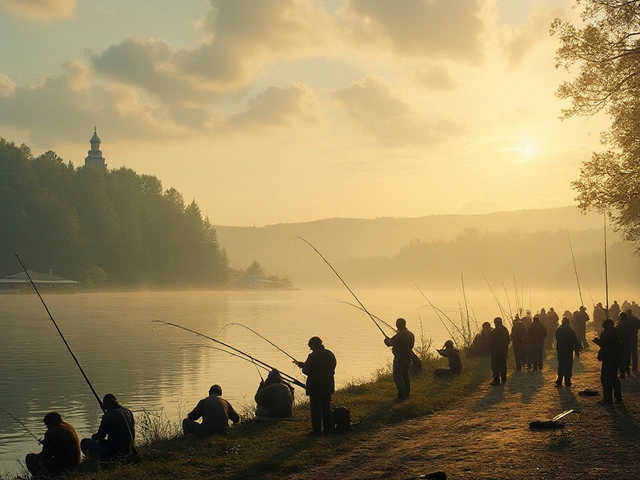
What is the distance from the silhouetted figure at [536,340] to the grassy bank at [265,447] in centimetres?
480

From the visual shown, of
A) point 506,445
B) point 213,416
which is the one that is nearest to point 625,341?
point 506,445

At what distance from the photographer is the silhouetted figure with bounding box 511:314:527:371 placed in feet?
70.4

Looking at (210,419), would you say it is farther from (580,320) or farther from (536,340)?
(580,320)

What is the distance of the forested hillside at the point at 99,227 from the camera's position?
370ft

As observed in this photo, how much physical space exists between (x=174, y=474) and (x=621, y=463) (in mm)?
6452

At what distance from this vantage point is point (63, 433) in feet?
36.0

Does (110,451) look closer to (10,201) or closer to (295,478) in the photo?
(295,478)

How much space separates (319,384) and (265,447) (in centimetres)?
148

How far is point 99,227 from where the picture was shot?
128 meters

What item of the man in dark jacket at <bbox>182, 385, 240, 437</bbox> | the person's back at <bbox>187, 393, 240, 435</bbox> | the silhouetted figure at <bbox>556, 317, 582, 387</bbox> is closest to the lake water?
the man in dark jacket at <bbox>182, 385, 240, 437</bbox>

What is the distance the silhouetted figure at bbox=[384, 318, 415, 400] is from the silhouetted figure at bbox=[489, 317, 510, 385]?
3326 mm

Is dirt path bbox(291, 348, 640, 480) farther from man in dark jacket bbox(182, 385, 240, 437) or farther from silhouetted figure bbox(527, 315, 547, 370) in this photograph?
silhouetted figure bbox(527, 315, 547, 370)

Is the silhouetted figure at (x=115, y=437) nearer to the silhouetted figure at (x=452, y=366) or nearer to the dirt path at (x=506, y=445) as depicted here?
the dirt path at (x=506, y=445)

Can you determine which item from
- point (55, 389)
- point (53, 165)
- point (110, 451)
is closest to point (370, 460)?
point (110, 451)
